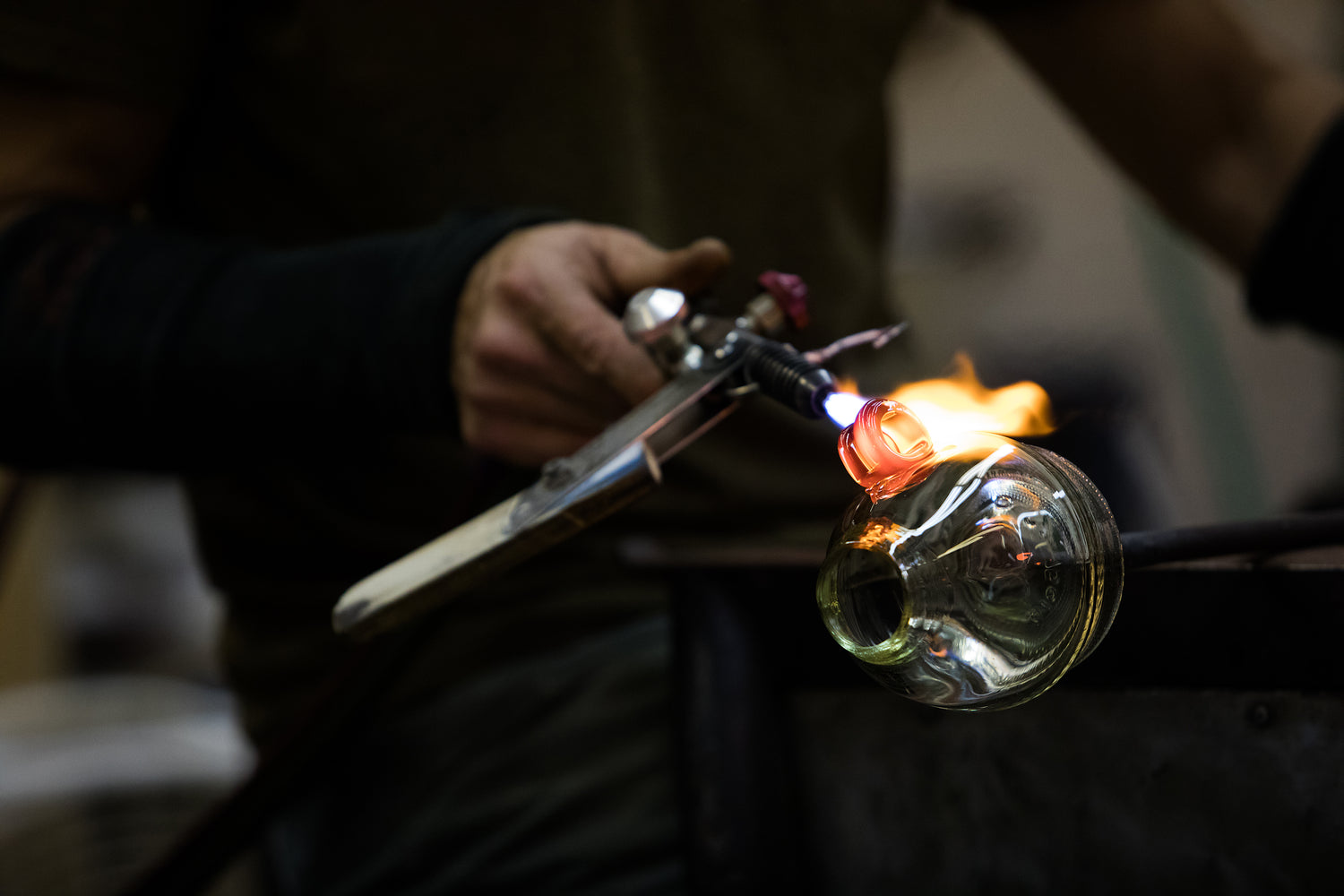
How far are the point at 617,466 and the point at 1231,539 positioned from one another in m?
0.22

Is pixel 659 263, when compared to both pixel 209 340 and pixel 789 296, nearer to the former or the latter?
pixel 789 296

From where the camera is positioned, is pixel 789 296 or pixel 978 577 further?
pixel 789 296

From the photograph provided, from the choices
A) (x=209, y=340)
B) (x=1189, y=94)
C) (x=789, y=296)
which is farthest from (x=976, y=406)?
(x=1189, y=94)

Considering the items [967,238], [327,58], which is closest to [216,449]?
[327,58]

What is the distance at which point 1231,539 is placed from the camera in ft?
1.16

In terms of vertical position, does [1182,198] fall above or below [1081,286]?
above

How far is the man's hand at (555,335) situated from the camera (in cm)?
43

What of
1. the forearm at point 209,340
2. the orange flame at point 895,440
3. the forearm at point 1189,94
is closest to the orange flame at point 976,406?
the orange flame at point 895,440

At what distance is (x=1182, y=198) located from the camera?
3.15 ft

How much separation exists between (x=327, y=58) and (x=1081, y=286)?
2031 mm

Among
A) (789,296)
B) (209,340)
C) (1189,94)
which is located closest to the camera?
(789,296)

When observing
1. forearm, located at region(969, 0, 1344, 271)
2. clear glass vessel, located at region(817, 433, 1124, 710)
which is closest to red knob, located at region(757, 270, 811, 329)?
clear glass vessel, located at region(817, 433, 1124, 710)

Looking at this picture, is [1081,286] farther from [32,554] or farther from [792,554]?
[32,554]

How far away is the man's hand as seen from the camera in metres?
0.43
